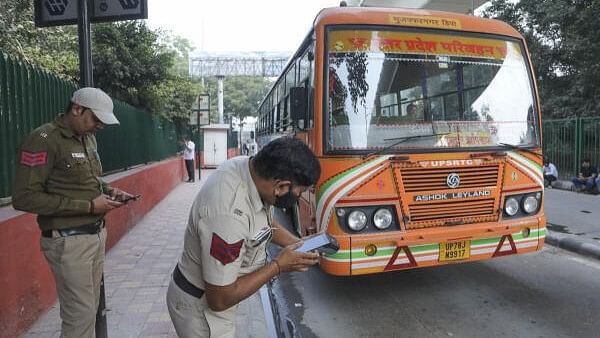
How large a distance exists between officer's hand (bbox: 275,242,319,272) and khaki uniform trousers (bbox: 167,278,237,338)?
266 millimetres

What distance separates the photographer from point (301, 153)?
1837 mm

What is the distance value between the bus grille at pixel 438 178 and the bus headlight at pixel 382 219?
264mm

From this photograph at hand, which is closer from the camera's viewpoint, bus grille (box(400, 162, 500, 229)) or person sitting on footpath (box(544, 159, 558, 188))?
bus grille (box(400, 162, 500, 229))

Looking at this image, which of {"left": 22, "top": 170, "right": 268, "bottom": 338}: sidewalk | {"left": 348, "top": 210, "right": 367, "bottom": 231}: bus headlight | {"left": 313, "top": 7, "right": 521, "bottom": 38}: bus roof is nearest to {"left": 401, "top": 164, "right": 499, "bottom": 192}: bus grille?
{"left": 348, "top": 210, "right": 367, "bottom": 231}: bus headlight

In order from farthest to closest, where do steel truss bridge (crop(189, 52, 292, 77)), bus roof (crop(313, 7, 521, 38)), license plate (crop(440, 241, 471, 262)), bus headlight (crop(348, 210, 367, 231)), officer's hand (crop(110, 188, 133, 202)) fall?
steel truss bridge (crop(189, 52, 292, 77))
bus roof (crop(313, 7, 521, 38))
license plate (crop(440, 241, 471, 262))
bus headlight (crop(348, 210, 367, 231))
officer's hand (crop(110, 188, 133, 202))

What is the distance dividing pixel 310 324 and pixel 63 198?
94.8 inches

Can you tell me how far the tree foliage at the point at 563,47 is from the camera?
42.3ft

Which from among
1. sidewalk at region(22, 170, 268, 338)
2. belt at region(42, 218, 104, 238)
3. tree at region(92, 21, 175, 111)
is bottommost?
sidewalk at region(22, 170, 268, 338)

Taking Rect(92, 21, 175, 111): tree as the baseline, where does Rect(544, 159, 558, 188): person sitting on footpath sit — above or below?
below

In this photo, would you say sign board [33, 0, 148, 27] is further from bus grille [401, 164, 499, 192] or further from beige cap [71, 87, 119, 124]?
bus grille [401, 164, 499, 192]

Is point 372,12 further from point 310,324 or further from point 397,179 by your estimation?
point 310,324

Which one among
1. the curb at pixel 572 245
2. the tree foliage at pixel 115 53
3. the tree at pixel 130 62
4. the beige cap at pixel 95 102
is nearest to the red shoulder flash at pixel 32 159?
the beige cap at pixel 95 102

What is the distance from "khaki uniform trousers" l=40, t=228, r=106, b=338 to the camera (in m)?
2.58

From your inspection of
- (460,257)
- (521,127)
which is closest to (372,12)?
(521,127)
